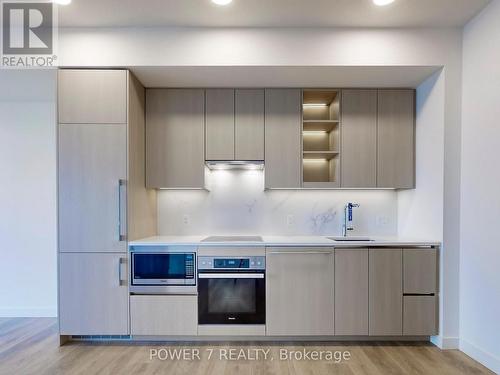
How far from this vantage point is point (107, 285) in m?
2.56

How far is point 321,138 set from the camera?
326 cm

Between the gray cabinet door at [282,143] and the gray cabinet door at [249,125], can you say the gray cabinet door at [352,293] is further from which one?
the gray cabinet door at [249,125]

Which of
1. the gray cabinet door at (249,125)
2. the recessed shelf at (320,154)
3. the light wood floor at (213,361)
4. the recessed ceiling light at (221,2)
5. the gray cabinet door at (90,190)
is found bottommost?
the light wood floor at (213,361)

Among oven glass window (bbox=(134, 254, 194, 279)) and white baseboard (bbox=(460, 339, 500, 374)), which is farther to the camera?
oven glass window (bbox=(134, 254, 194, 279))

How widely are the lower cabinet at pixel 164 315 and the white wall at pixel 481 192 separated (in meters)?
2.30

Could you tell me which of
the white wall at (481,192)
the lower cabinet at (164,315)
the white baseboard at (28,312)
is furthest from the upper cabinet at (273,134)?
the white baseboard at (28,312)

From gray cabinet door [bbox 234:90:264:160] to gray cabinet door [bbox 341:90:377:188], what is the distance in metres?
0.83

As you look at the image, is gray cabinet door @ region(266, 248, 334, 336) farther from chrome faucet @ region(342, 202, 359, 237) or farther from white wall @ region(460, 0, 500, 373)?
white wall @ region(460, 0, 500, 373)

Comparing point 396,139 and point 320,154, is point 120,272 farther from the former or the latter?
point 396,139

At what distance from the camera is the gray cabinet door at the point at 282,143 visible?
2.95m

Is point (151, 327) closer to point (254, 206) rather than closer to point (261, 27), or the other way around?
point (254, 206)

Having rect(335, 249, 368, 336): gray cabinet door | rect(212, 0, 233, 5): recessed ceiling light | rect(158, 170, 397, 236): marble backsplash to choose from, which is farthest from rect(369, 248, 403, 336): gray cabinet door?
rect(212, 0, 233, 5): recessed ceiling light

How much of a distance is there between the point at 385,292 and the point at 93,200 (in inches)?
105

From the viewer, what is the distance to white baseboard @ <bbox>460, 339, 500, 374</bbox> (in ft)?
7.18
